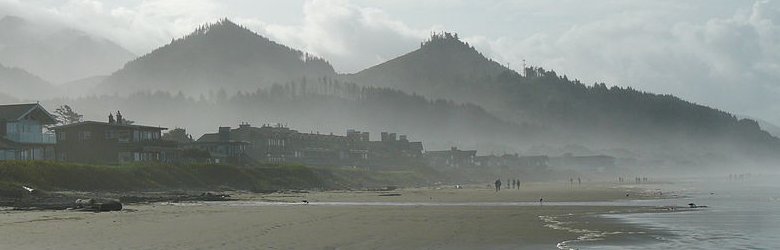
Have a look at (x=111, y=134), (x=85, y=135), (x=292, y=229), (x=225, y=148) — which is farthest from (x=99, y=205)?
(x=225, y=148)

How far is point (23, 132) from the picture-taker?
251ft

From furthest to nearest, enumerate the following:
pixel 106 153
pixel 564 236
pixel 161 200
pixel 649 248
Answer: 1. pixel 106 153
2. pixel 161 200
3. pixel 564 236
4. pixel 649 248

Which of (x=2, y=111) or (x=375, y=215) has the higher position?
(x=2, y=111)

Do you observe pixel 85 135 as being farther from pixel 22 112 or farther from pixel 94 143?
pixel 22 112

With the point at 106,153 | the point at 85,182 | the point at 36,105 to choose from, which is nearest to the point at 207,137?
the point at 106,153

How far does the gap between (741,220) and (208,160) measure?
8307 cm

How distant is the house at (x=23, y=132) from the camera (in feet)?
243

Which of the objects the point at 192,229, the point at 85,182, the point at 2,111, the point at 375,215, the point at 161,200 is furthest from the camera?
the point at 2,111

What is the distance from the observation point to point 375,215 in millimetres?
41781

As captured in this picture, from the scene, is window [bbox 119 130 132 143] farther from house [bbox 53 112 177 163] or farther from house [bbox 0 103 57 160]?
house [bbox 0 103 57 160]

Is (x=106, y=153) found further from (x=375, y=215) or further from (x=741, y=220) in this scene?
(x=741, y=220)

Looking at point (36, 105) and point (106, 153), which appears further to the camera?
point (106, 153)

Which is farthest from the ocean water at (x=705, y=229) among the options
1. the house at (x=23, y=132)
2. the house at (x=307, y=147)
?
the house at (x=307, y=147)

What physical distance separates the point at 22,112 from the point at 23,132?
6.40 feet
